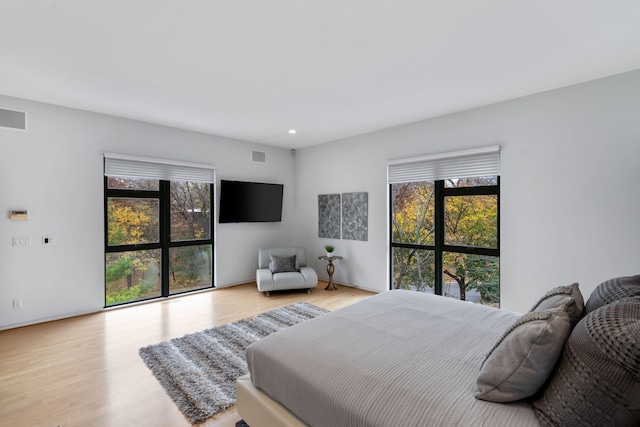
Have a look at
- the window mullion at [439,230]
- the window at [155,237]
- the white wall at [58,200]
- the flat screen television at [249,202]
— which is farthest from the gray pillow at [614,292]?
the white wall at [58,200]

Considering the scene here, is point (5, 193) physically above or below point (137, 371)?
above

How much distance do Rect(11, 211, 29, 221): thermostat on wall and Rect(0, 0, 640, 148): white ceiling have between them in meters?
1.39

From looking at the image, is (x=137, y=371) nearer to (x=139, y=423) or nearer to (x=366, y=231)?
(x=139, y=423)

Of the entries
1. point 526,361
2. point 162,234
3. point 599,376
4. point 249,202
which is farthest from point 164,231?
point 599,376

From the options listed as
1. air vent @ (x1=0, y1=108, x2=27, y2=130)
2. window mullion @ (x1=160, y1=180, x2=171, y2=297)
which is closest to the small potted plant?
window mullion @ (x1=160, y1=180, x2=171, y2=297)

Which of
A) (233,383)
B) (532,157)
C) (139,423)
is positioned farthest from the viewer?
(532,157)

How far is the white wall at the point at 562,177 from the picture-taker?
9.46 ft

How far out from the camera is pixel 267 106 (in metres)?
3.75

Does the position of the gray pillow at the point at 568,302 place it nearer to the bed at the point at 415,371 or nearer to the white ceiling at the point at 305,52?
the bed at the point at 415,371

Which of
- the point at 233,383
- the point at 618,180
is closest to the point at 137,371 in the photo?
the point at 233,383

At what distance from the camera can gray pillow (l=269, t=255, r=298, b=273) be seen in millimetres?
5199

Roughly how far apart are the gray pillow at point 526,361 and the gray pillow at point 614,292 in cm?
40

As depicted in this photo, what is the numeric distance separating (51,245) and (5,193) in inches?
30.2

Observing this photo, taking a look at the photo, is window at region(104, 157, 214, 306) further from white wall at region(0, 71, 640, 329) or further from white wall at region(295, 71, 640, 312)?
white wall at region(295, 71, 640, 312)
